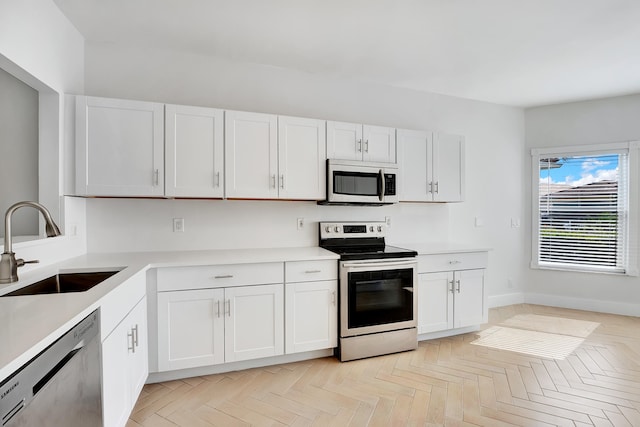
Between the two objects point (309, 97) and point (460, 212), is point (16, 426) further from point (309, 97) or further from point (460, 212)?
point (460, 212)

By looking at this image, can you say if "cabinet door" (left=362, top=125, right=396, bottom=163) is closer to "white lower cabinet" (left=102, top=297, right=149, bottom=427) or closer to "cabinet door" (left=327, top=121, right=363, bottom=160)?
"cabinet door" (left=327, top=121, right=363, bottom=160)

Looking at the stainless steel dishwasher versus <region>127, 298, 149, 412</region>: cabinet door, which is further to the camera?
<region>127, 298, 149, 412</region>: cabinet door

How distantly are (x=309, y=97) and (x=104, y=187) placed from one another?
1.99 metres

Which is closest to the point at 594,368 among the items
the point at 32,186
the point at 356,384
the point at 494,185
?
the point at 356,384

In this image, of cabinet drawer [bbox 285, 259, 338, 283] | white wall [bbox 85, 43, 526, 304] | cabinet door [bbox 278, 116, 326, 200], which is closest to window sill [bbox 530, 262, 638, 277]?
white wall [bbox 85, 43, 526, 304]

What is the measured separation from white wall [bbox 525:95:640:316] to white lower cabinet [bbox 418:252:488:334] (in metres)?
1.69

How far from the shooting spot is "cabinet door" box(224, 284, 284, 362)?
8.02ft

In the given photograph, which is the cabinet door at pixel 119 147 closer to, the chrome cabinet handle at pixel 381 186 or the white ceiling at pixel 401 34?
the white ceiling at pixel 401 34

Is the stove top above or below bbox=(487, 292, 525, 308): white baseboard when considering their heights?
above

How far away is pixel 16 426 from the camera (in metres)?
0.87

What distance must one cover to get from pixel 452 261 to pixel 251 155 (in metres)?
2.10

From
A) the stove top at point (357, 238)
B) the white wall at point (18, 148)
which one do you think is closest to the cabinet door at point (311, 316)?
the stove top at point (357, 238)

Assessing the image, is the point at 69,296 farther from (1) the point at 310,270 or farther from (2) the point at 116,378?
(1) the point at 310,270

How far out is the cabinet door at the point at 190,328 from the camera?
2.30 m
